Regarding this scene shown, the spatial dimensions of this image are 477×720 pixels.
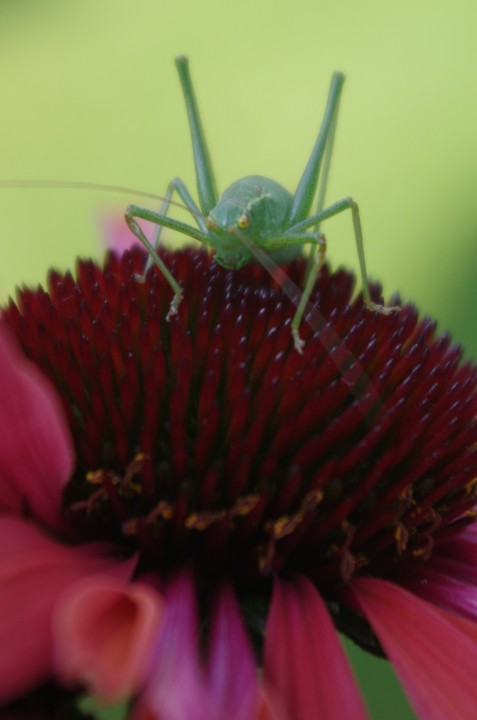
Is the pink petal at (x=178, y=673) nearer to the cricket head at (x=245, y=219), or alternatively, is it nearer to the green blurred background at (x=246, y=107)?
the cricket head at (x=245, y=219)

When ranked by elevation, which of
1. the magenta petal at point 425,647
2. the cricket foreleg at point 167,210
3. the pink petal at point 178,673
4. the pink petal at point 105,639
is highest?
the cricket foreleg at point 167,210

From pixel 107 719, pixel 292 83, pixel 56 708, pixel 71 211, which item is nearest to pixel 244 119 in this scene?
pixel 292 83

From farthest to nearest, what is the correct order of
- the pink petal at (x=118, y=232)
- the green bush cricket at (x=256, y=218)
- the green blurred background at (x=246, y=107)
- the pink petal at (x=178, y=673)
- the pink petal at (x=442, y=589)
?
the green blurred background at (x=246, y=107), the pink petal at (x=118, y=232), the green bush cricket at (x=256, y=218), the pink petal at (x=442, y=589), the pink petal at (x=178, y=673)

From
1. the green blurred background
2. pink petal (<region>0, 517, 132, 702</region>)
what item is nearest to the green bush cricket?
pink petal (<region>0, 517, 132, 702</region>)

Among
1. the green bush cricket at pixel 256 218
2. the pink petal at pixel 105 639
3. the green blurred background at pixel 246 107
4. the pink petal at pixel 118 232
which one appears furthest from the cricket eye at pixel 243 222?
the green blurred background at pixel 246 107

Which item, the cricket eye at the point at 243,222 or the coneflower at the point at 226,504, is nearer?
the coneflower at the point at 226,504

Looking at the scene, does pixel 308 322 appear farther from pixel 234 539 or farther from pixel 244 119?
pixel 244 119

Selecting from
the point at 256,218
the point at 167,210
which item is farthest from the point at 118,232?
the point at 256,218
